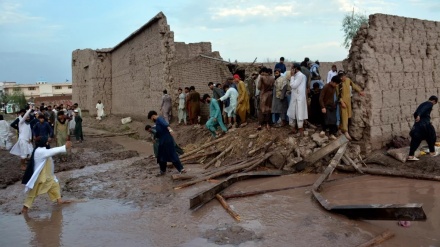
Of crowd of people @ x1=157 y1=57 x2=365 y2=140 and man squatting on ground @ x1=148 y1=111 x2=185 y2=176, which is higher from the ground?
crowd of people @ x1=157 y1=57 x2=365 y2=140

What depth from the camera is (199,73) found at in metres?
14.4

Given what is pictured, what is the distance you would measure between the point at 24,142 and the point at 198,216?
6.79 m

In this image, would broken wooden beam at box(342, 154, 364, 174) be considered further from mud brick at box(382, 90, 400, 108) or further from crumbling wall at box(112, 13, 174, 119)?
crumbling wall at box(112, 13, 174, 119)

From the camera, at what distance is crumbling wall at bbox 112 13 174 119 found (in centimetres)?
1495

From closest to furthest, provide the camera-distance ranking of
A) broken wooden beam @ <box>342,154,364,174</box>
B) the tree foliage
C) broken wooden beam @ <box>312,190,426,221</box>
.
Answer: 1. broken wooden beam @ <box>312,190,426,221</box>
2. broken wooden beam @ <box>342,154,364,174</box>
3. the tree foliage

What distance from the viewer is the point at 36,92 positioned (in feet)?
260

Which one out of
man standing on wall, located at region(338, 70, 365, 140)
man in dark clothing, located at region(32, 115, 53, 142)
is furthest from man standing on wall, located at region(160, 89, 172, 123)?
man standing on wall, located at region(338, 70, 365, 140)

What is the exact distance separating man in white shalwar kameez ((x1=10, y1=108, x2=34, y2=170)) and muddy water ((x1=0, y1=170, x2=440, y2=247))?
10.6ft

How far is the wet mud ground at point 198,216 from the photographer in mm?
5066

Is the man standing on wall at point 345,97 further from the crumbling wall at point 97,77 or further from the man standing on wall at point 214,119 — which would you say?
the crumbling wall at point 97,77

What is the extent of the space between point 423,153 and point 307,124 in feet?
8.45

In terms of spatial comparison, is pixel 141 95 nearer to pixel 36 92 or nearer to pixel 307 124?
pixel 307 124

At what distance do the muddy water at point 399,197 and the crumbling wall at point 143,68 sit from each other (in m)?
9.19

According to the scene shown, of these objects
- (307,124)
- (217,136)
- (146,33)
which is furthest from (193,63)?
(307,124)
